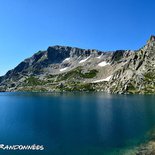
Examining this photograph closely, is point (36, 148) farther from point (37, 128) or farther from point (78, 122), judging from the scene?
point (78, 122)

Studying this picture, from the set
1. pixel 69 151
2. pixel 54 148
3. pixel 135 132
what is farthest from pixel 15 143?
pixel 135 132

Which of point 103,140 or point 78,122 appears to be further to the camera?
point 78,122

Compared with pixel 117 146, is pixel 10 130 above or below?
above

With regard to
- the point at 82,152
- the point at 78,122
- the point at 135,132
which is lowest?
the point at 82,152

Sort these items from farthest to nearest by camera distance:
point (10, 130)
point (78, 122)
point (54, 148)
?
point (78, 122) → point (10, 130) → point (54, 148)

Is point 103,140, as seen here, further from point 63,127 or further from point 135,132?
point 63,127

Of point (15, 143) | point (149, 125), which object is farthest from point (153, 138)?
point (15, 143)

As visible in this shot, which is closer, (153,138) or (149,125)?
(153,138)

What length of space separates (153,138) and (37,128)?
33.5 metres

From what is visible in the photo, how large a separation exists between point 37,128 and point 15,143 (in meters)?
16.2

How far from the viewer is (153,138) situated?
5400 cm

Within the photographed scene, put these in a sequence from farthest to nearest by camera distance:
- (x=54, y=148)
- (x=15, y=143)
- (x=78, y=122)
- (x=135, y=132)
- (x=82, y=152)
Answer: (x=78, y=122) → (x=135, y=132) → (x=15, y=143) → (x=54, y=148) → (x=82, y=152)

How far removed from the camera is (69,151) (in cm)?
4550

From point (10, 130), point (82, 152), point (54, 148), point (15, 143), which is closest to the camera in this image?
point (82, 152)
